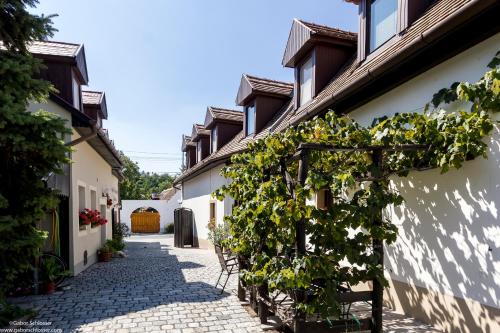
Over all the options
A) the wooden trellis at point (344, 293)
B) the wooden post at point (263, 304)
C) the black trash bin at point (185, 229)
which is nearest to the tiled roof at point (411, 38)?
the wooden trellis at point (344, 293)

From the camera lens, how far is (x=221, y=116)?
14.9 meters

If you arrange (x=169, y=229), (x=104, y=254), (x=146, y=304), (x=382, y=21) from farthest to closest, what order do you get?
(x=169, y=229) → (x=104, y=254) → (x=382, y=21) → (x=146, y=304)

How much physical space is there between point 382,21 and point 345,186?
158 inches

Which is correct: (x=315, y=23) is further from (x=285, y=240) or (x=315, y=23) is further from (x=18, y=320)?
(x=18, y=320)

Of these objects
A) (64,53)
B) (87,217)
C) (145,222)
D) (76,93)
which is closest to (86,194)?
(87,217)

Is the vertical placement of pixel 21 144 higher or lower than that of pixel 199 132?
lower

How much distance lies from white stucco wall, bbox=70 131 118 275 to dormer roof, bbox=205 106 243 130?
15.6ft

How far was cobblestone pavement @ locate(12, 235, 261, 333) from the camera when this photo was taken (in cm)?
480

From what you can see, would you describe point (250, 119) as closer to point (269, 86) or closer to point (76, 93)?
point (269, 86)

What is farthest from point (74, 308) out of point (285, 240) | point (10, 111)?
point (285, 240)

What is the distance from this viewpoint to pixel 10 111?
4059 millimetres

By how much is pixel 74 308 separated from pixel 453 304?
18.3 ft

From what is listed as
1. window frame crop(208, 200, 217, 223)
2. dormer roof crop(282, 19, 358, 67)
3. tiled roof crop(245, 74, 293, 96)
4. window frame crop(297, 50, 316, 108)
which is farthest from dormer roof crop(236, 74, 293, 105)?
window frame crop(208, 200, 217, 223)

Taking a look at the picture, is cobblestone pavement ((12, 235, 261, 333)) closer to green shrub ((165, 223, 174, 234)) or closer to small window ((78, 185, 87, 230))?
small window ((78, 185, 87, 230))
